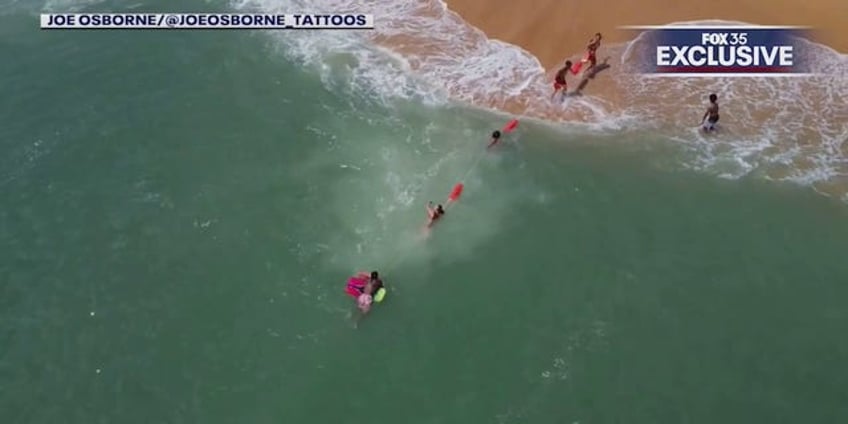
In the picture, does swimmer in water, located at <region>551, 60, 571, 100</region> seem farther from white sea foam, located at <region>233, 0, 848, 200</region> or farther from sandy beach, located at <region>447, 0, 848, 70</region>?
sandy beach, located at <region>447, 0, 848, 70</region>

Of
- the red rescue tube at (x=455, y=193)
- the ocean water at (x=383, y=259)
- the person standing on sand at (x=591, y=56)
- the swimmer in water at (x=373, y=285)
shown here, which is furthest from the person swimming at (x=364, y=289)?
the person standing on sand at (x=591, y=56)

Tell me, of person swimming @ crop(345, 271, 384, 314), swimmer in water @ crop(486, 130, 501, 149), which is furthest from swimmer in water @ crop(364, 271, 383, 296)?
swimmer in water @ crop(486, 130, 501, 149)

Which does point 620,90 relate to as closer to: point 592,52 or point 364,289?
point 592,52

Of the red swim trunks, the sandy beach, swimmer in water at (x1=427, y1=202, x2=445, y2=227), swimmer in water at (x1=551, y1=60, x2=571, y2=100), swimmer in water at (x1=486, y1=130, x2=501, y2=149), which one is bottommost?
swimmer in water at (x1=427, y1=202, x2=445, y2=227)

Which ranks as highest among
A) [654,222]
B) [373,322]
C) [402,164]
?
[402,164]

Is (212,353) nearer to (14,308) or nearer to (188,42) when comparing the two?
(14,308)

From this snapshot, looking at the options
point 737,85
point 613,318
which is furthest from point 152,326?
point 737,85
